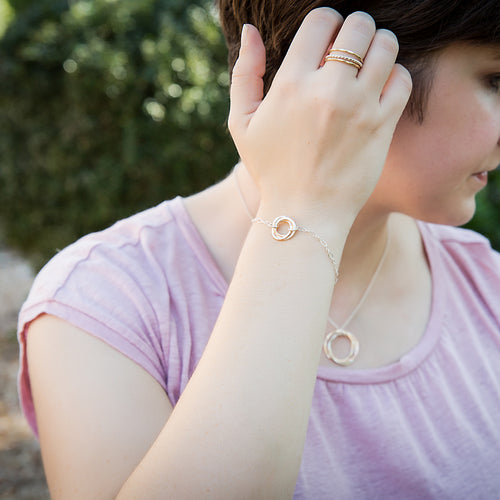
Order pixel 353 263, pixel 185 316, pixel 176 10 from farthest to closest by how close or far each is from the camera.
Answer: pixel 176 10 < pixel 353 263 < pixel 185 316

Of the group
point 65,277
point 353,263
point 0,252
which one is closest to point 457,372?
point 353,263

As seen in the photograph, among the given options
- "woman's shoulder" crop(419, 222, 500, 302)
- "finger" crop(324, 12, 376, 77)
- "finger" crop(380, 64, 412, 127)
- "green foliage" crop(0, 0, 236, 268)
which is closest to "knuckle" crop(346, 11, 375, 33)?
"finger" crop(324, 12, 376, 77)

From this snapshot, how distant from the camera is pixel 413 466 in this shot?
5.26 feet

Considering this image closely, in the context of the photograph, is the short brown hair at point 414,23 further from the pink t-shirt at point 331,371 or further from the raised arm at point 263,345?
the pink t-shirt at point 331,371

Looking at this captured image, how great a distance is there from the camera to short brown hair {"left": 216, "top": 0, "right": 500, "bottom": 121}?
134cm

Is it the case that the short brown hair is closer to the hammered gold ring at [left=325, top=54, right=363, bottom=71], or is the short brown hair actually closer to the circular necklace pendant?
the hammered gold ring at [left=325, top=54, right=363, bottom=71]

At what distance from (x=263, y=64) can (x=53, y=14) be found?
5447mm

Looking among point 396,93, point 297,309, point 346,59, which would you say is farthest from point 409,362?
point 346,59

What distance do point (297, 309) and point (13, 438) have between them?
375 cm

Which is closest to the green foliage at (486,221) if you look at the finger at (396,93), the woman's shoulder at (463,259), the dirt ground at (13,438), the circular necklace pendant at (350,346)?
the woman's shoulder at (463,259)

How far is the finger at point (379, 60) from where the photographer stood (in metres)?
1.30

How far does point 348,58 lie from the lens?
1.30m

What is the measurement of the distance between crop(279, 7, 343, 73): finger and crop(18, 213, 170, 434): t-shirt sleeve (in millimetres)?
662

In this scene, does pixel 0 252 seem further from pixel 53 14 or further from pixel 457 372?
pixel 457 372
